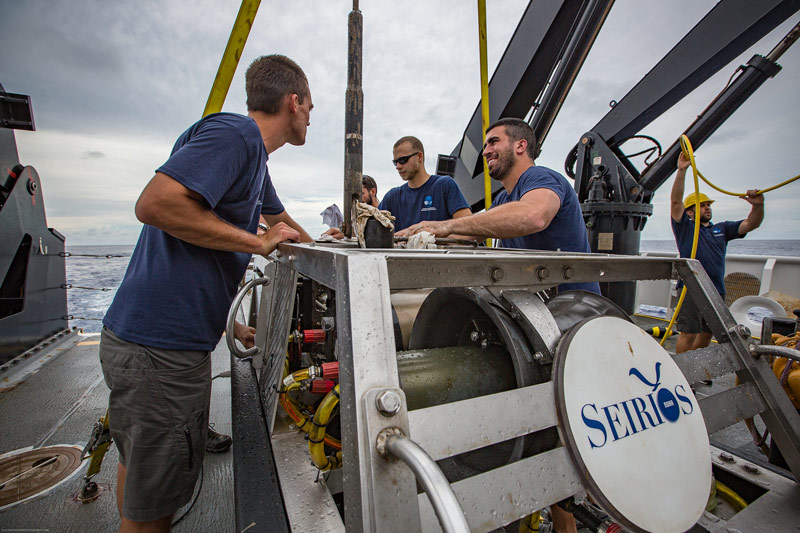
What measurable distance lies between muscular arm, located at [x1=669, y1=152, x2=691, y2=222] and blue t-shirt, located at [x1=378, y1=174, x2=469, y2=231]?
1.67m

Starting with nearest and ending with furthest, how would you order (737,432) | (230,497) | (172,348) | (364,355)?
(364,355) < (172,348) < (230,497) < (737,432)

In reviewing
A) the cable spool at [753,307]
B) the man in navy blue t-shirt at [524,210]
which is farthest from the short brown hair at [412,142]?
the cable spool at [753,307]

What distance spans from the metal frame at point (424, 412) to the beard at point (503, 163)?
135 cm

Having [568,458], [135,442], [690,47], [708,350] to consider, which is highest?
[690,47]

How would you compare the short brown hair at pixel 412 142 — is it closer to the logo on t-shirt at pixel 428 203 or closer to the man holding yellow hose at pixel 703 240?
the logo on t-shirt at pixel 428 203

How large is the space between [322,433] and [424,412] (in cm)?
54

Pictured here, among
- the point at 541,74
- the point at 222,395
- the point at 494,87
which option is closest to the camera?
the point at 222,395

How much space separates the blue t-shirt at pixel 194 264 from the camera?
1099mm

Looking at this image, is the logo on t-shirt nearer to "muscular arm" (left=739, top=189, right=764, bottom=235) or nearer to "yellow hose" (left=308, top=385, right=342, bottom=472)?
"yellow hose" (left=308, top=385, right=342, bottom=472)

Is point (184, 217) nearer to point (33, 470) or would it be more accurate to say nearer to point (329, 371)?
point (329, 371)

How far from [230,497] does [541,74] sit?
4.37 metres

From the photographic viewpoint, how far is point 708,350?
1.03 metres

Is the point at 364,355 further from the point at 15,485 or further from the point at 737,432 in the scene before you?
the point at 737,432

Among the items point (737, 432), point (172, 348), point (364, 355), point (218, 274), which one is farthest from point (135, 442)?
point (737, 432)
